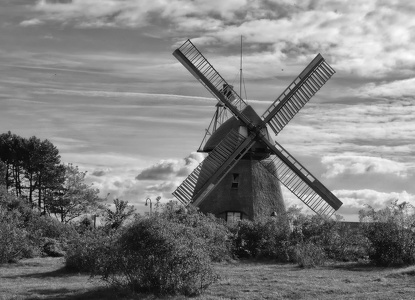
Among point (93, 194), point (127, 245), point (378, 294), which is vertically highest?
point (93, 194)

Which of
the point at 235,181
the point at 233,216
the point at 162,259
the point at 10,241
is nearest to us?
the point at 162,259

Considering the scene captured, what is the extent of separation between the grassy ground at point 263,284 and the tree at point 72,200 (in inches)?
1363

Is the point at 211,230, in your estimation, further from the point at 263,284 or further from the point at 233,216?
the point at 233,216

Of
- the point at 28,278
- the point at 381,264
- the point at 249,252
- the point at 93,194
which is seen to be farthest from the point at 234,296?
the point at 93,194

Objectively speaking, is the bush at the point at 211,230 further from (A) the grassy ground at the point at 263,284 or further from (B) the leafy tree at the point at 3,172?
(B) the leafy tree at the point at 3,172

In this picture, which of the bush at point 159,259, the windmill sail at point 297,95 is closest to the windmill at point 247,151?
the windmill sail at point 297,95

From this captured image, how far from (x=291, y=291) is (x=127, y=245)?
5.54m

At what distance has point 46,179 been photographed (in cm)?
6619

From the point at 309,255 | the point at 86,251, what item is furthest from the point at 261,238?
the point at 86,251

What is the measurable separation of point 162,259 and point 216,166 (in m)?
21.4

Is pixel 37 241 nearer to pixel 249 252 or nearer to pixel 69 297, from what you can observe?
pixel 249 252

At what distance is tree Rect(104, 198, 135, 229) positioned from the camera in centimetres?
2947

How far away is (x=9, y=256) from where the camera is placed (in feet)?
109

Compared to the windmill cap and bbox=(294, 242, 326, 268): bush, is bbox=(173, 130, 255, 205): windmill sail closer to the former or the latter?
the windmill cap
